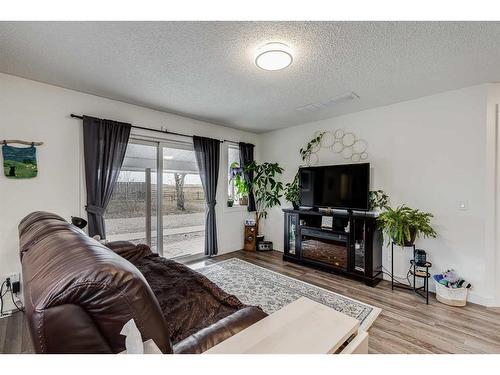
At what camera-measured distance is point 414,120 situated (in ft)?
10.1

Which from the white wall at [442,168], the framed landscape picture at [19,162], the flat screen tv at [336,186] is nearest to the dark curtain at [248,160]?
the flat screen tv at [336,186]

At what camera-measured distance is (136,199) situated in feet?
11.2

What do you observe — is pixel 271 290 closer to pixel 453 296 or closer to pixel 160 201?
pixel 453 296

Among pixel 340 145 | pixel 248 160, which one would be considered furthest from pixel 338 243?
pixel 248 160

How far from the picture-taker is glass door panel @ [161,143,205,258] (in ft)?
12.2

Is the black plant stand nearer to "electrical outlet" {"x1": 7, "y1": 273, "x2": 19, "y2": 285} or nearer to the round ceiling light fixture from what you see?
the round ceiling light fixture

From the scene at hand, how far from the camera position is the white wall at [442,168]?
2590 millimetres

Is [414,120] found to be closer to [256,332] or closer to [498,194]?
[498,194]

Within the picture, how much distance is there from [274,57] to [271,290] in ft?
8.14

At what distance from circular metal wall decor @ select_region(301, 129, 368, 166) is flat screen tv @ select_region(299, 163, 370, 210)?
12.0 inches

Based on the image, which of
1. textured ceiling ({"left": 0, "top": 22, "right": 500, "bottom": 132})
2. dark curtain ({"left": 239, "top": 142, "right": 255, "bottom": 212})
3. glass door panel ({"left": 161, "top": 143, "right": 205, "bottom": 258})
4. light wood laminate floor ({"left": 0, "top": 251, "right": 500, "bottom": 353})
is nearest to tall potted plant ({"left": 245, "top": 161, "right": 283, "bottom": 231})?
dark curtain ({"left": 239, "top": 142, "right": 255, "bottom": 212})

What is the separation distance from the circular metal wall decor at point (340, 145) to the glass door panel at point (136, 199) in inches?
103

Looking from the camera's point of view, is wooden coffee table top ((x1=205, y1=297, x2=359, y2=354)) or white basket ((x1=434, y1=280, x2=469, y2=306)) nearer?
wooden coffee table top ((x1=205, y1=297, x2=359, y2=354))

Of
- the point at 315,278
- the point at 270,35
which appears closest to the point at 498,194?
the point at 315,278
